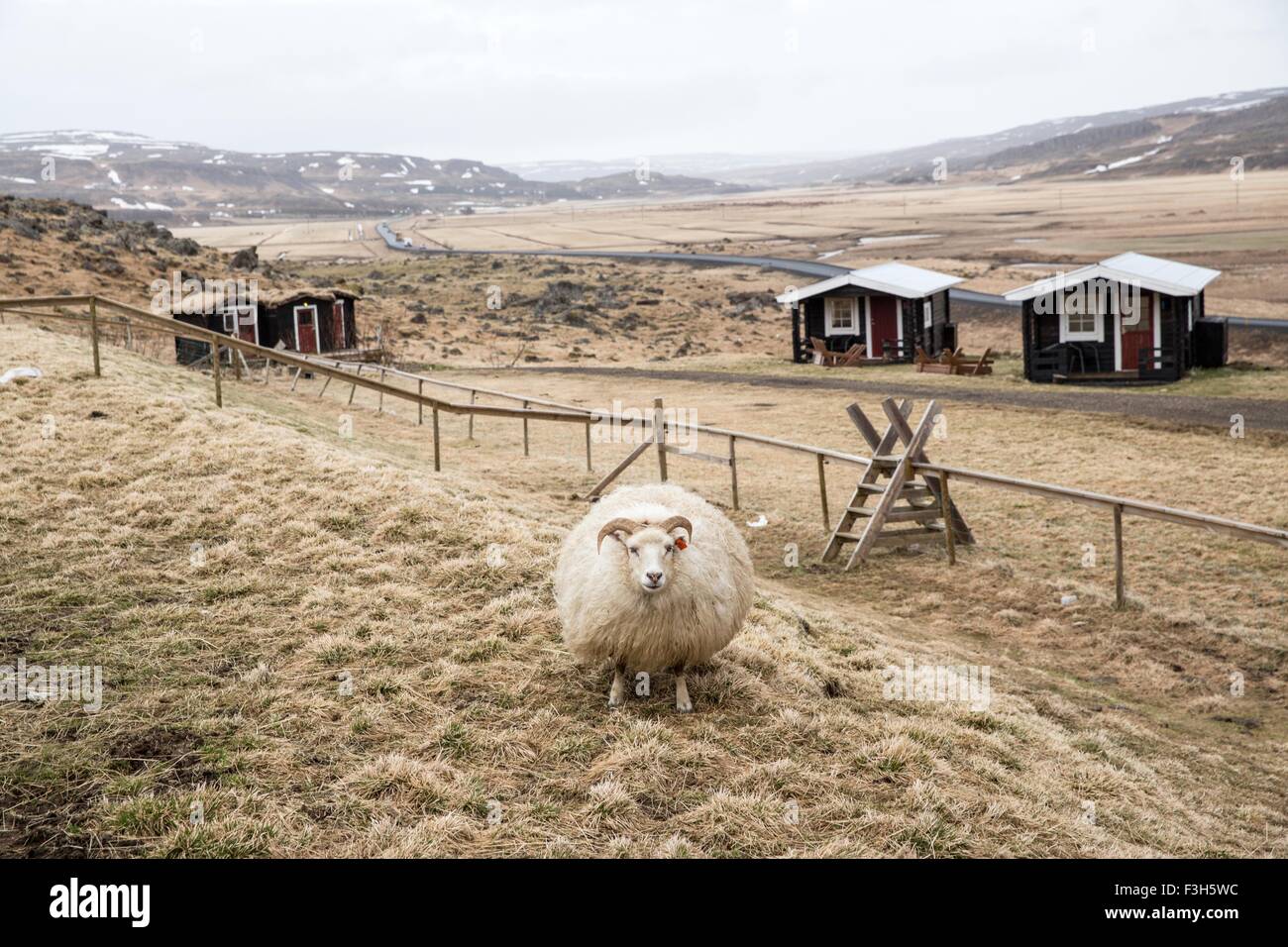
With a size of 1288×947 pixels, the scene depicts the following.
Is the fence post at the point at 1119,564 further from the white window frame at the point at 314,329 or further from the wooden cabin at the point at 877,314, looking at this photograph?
the white window frame at the point at 314,329

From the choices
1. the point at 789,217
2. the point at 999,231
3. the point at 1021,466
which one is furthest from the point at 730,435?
the point at 789,217

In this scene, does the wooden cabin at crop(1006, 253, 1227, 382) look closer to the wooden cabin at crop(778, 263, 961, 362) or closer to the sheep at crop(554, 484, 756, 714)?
the wooden cabin at crop(778, 263, 961, 362)

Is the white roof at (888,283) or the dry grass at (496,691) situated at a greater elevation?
the white roof at (888,283)

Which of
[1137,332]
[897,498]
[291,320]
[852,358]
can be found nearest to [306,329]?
[291,320]

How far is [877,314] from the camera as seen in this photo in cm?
4134

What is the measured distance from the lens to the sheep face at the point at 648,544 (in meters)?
6.96

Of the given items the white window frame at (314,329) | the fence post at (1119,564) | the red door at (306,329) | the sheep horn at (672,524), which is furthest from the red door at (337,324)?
the sheep horn at (672,524)

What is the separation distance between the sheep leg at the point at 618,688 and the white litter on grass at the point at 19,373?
12.4 meters

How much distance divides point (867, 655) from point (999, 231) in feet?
389

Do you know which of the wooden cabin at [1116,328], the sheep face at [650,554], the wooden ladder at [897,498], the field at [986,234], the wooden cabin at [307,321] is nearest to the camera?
the sheep face at [650,554]

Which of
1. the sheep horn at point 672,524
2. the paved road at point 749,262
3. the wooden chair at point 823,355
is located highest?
the paved road at point 749,262

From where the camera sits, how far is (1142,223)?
4434 inches

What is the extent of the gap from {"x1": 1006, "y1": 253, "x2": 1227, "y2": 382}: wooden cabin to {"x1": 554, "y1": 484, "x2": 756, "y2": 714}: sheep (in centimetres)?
2815
